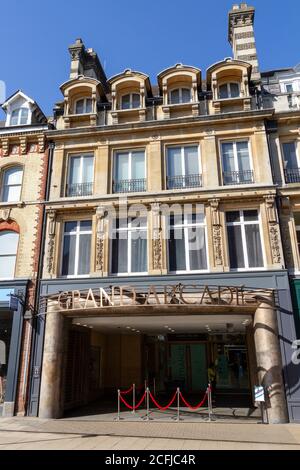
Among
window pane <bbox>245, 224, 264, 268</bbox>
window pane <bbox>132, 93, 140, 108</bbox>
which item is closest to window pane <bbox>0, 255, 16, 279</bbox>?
window pane <bbox>132, 93, 140, 108</bbox>

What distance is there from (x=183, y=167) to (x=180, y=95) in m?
3.67

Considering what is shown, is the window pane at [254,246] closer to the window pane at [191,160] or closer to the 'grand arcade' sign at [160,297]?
the 'grand arcade' sign at [160,297]

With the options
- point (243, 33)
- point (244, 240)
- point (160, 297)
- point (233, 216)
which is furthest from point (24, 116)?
point (244, 240)

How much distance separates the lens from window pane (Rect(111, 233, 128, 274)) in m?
14.0

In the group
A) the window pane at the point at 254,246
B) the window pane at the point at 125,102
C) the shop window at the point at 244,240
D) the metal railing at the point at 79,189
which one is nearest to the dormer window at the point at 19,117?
the metal railing at the point at 79,189

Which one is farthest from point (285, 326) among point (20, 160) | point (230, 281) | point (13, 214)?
point (20, 160)

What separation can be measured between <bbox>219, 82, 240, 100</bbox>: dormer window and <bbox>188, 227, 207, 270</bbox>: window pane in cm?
630

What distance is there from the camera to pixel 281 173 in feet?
45.8

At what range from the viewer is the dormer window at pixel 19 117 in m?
17.0

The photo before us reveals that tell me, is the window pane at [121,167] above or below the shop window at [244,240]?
above

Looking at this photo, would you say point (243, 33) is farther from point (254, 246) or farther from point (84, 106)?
point (254, 246)

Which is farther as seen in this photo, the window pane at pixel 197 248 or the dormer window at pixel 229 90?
the dormer window at pixel 229 90

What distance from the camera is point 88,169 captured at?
51.1 feet

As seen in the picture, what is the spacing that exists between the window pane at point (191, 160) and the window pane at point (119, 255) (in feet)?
12.9
